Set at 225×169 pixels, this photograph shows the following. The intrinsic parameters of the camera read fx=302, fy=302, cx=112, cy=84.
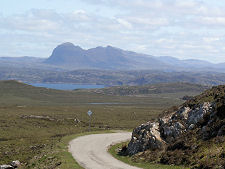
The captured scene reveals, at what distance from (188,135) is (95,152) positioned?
10.7 metres

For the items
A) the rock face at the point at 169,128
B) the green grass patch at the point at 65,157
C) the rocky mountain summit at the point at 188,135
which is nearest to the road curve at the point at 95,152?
the green grass patch at the point at 65,157

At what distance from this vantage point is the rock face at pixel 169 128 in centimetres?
3241

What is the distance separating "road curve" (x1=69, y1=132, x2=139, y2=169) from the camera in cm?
2812

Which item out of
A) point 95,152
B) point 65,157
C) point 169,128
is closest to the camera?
point 65,157

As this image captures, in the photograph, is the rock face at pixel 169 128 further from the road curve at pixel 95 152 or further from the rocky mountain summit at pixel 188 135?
the road curve at pixel 95 152

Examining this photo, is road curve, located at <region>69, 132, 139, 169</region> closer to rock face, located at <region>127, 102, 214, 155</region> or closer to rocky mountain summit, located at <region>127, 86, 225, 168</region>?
rocky mountain summit, located at <region>127, 86, 225, 168</region>

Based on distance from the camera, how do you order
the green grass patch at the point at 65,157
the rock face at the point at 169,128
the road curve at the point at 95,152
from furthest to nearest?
the rock face at the point at 169,128, the road curve at the point at 95,152, the green grass patch at the point at 65,157

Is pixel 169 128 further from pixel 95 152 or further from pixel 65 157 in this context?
pixel 65 157

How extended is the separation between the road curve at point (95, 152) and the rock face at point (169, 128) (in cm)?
380

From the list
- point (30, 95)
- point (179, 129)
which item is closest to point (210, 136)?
point (179, 129)

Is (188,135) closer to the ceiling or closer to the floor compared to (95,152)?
closer to the ceiling

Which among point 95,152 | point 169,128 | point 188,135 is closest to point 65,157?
point 95,152

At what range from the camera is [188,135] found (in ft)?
103

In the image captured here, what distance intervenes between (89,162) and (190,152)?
31.7 ft
